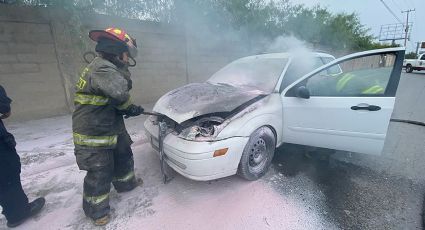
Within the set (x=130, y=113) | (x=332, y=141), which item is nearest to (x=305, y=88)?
(x=332, y=141)

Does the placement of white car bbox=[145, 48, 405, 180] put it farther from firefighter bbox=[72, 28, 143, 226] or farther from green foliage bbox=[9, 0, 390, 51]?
green foliage bbox=[9, 0, 390, 51]

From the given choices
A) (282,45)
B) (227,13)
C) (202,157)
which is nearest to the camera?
(202,157)

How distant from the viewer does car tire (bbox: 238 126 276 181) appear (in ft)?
8.82

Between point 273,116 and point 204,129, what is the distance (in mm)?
990

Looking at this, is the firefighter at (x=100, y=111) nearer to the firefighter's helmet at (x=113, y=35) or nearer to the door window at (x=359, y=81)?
the firefighter's helmet at (x=113, y=35)

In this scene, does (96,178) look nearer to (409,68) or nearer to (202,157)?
(202,157)

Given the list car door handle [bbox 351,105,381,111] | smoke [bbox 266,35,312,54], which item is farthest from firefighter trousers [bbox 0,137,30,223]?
smoke [bbox 266,35,312,54]

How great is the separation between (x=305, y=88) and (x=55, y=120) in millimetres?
4933

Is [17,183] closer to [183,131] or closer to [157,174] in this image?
[157,174]

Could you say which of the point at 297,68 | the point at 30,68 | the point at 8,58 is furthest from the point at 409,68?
the point at 8,58

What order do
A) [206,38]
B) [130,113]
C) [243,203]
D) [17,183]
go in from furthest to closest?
1. [206,38]
2. [243,203]
3. [130,113]
4. [17,183]

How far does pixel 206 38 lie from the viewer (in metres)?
7.25

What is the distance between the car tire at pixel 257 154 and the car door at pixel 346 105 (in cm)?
38

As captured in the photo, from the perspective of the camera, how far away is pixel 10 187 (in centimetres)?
208
